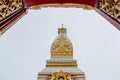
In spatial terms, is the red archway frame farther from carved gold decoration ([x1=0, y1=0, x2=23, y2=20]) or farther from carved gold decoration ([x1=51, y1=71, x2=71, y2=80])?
carved gold decoration ([x1=51, y1=71, x2=71, y2=80])

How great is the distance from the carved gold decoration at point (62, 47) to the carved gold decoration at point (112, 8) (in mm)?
26981

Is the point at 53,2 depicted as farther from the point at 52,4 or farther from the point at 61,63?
the point at 61,63

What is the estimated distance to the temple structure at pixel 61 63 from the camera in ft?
88.5

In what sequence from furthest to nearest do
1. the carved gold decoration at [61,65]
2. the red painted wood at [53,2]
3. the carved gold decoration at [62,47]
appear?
the carved gold decoration at [62,47] → the carved gold decoration at [61,65] → the red painted wood at [53,2]

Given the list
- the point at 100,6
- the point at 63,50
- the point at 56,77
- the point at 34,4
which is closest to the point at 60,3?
the point at 34,4

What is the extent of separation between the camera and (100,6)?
8.61ft

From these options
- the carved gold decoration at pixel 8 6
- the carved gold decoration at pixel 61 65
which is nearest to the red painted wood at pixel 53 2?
the carved gold decoration at pixel 8 6

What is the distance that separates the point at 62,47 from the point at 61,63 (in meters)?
1.84

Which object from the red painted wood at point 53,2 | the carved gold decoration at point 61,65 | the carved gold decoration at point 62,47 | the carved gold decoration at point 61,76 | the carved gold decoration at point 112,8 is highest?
the carved gold decoration at point 62,47

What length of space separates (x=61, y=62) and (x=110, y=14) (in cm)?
2612

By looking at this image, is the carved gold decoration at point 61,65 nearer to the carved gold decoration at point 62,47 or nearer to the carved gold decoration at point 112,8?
the carved gold decoration at point 62,47

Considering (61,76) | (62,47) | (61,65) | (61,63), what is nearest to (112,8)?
(61,76)

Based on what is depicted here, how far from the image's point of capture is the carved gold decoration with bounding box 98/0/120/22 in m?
2.33

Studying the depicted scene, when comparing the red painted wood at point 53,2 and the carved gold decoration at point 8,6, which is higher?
the red painted wood at point 53,2
